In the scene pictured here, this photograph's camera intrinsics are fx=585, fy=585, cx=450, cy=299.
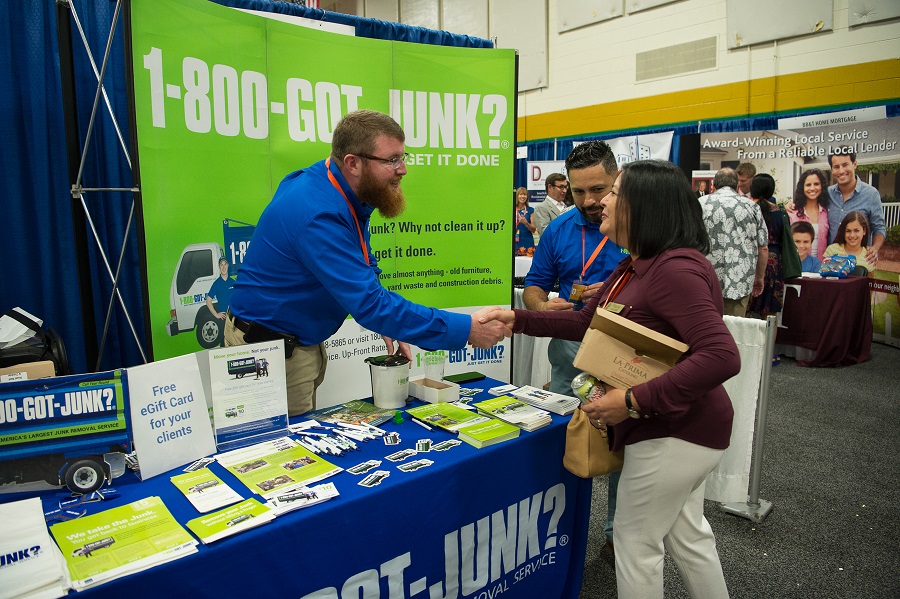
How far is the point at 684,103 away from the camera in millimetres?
7992

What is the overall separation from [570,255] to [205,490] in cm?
169

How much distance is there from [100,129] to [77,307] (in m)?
0.90

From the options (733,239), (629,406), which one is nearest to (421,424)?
(629,406)

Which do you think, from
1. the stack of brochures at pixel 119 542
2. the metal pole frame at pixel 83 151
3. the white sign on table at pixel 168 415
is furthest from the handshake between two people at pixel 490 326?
the metal pole frame at pixel 83 151

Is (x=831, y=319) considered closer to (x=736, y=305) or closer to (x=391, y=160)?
(x=736, y=305)

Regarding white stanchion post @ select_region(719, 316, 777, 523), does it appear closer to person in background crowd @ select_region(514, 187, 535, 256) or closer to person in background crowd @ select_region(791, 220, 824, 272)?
person in background crowd @ select_region(514, 187, 535, 256)

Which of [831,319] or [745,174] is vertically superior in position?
[745,174]

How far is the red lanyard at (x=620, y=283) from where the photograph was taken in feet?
5.36

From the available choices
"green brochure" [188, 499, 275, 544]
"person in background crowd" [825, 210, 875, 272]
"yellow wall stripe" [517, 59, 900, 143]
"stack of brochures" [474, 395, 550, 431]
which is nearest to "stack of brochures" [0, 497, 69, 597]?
"green brochure" [188, 499, 275, 544]

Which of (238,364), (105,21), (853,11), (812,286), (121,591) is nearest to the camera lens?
(121,591)

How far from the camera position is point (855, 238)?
6.49 meters

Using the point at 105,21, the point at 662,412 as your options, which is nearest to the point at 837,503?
the point at 662,412

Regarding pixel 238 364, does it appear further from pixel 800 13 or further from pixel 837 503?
pixel 800 13

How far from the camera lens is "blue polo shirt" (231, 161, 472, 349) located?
68.8 inches
